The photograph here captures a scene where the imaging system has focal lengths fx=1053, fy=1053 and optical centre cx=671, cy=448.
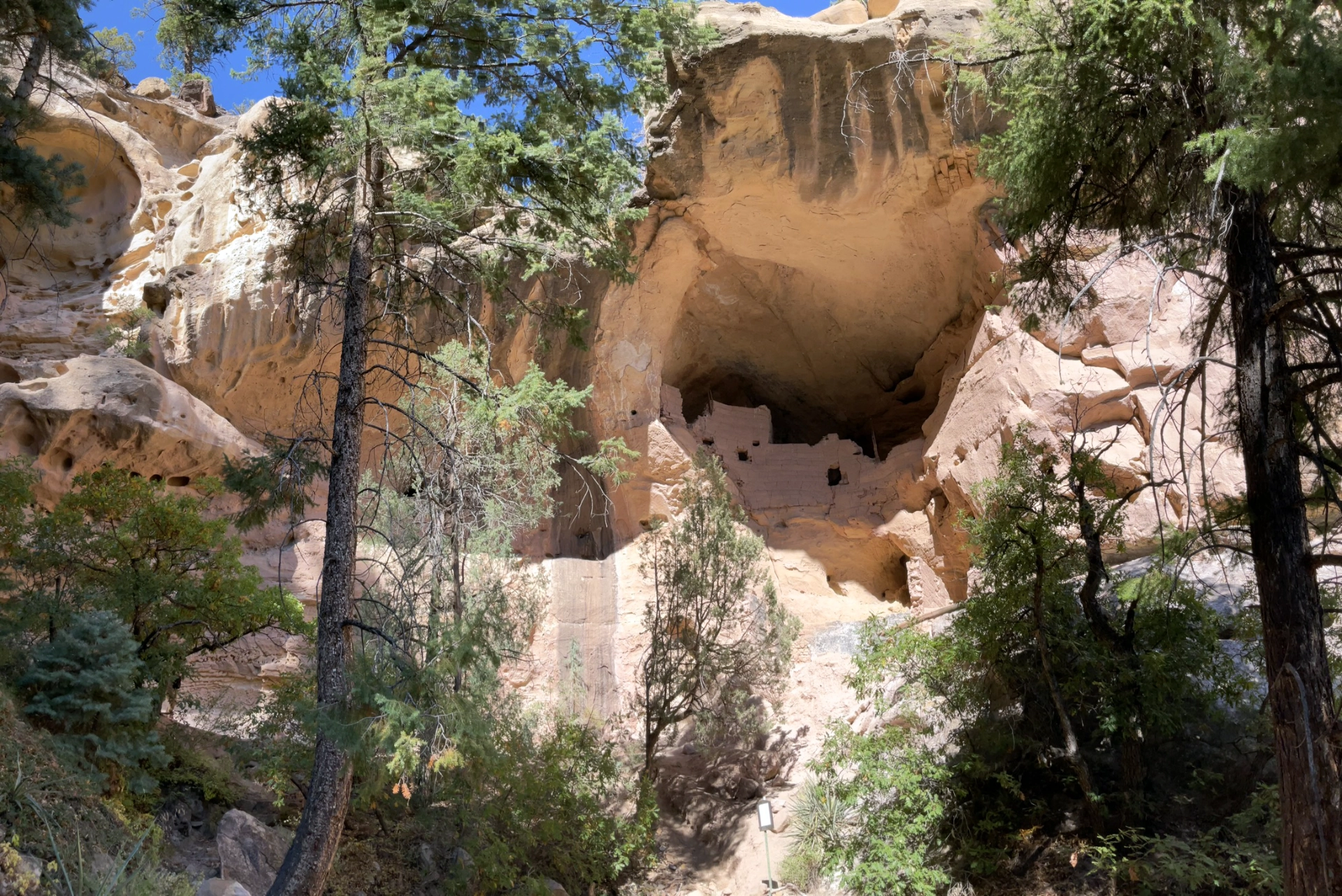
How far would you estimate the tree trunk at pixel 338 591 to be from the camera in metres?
7.17

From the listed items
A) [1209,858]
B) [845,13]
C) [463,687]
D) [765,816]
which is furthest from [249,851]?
[845,13]

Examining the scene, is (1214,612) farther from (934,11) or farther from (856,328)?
(856,328)

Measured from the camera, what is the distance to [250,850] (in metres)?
9.49

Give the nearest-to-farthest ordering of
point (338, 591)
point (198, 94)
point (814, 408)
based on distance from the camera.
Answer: point (338, 591), point (198, 94), point (814, 408)

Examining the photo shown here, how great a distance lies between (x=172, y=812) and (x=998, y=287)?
46.5 feet

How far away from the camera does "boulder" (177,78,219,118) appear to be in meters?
21.0

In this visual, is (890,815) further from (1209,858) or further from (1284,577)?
(1284,577)

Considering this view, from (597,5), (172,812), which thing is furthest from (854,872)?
(597,5)

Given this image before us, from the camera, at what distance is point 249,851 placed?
9469 mm

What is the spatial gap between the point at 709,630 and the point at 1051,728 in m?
5.56

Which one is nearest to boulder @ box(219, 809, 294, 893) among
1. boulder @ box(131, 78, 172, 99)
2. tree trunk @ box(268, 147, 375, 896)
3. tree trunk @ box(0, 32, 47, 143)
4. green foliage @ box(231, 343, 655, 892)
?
green foliage @ box(231, 343, 655, 892)

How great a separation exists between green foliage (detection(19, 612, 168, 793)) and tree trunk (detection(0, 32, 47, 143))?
4379mm

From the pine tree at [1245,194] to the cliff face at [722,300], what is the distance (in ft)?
19.9

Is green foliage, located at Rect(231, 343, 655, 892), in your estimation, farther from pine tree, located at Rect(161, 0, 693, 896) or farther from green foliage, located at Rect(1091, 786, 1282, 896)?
green foliage, located at Rect(1091, 786, 1282, 896)
